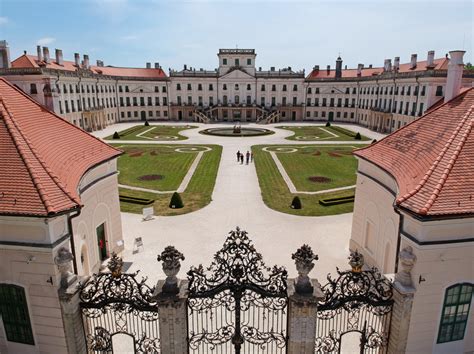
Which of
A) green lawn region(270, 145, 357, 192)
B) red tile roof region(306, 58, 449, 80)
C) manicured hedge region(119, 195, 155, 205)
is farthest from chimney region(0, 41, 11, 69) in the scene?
red tile roof region(306, 58, 449, 80)

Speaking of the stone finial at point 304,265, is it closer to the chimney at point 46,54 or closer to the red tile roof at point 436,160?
the red tile roof at point 436,160

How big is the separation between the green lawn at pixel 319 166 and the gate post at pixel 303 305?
68.4 ft

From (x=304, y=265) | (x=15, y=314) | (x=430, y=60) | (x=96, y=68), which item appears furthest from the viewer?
(x=96, y=68)

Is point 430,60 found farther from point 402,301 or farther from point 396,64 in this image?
point 402,301

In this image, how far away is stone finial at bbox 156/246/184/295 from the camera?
9.75 metres

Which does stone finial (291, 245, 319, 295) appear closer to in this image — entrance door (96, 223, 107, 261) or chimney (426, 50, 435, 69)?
entrance door (96, 223, 107, 261)

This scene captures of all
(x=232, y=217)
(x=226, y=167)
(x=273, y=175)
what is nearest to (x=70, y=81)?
(x=226, y=167)

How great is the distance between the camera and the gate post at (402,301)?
10.3 meters

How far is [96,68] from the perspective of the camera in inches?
3155

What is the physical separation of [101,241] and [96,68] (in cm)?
7381

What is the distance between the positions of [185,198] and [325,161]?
20791 mm

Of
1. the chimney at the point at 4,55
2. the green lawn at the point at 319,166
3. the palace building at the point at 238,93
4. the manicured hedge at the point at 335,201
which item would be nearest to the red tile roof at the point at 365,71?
the palace building at the point at 238,93

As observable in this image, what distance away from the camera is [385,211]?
15523 millimetres

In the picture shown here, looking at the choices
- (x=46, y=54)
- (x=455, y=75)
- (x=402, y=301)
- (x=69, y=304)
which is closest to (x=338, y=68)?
(x=46, y=54)
